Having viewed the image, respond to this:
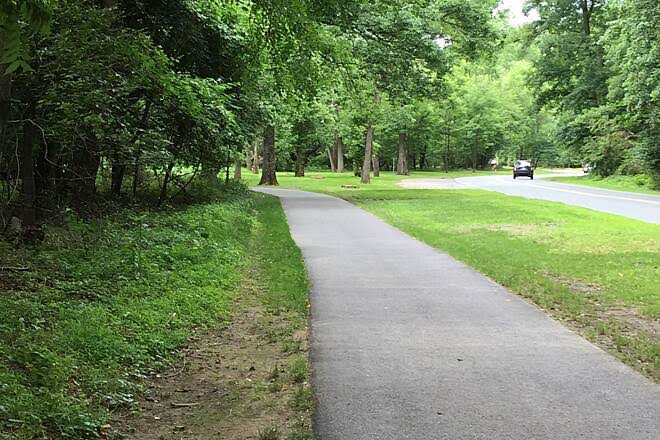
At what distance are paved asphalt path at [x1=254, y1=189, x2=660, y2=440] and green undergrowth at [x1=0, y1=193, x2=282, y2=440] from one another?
1.26m

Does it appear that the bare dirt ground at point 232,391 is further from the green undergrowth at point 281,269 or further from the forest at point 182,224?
the green undergrowth at point 281,269

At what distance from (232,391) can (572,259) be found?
7.32m

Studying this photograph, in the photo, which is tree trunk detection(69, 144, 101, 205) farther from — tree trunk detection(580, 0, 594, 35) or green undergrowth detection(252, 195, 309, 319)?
tree trunk detection(580, 0, 594, 35)

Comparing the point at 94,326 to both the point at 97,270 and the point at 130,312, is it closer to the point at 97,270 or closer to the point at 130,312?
the point at 130,312

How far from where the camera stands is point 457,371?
16.6 feet

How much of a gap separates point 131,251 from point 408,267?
13.9 feet

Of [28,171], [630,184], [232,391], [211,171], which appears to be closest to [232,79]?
[211,171]

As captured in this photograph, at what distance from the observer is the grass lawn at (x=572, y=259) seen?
6434 mm

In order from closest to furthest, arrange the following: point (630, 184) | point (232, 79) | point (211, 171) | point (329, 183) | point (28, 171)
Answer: point (28, 171)
point (232, 79)
point (211, 171)
point (630, 184)
point (329, 183)

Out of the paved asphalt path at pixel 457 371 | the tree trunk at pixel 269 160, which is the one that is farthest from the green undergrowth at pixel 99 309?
the tree trunk at pixel 269 160

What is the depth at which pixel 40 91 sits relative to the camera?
829cm

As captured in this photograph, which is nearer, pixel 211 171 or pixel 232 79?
pixel 232 79

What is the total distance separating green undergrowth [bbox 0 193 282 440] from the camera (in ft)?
13.2

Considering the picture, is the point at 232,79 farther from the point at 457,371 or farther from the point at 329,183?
the point at 329,183
